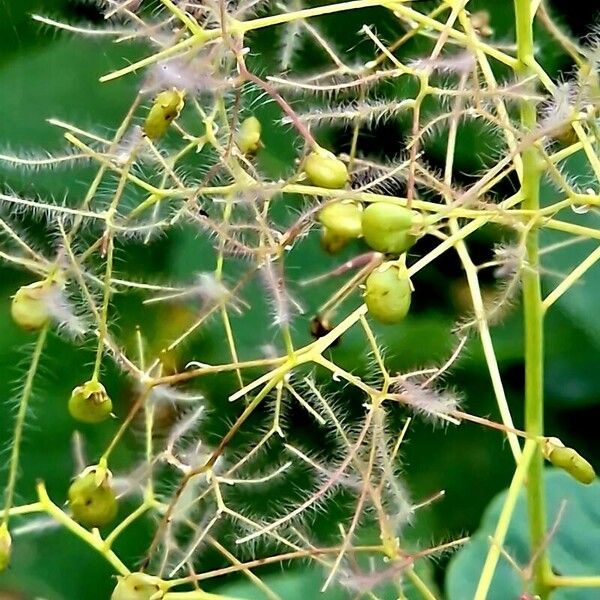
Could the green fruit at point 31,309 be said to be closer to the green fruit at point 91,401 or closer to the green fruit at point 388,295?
the green fruit at point 91,401

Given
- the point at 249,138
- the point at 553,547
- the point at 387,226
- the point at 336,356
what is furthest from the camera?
the point at 336,356

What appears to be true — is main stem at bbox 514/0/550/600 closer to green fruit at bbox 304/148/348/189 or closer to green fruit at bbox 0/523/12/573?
green fruit at bbox 304/148/348/189

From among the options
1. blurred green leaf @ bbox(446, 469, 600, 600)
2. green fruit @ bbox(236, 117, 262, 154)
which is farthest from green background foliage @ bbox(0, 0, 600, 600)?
green fruit @ bbox(236, 117, 262, 154)

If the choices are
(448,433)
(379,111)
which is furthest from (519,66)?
(448,433)

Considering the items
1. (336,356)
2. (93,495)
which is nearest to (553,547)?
(336,356)

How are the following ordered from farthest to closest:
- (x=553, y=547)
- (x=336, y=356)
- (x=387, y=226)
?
(x=336, y=356), (x=553, y=547), (x=387, y=226)

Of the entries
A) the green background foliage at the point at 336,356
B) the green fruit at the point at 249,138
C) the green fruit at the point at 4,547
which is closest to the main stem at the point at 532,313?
the green fruit at the point at 249,138

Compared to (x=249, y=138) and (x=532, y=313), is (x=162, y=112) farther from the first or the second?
(x=532, y=313)
